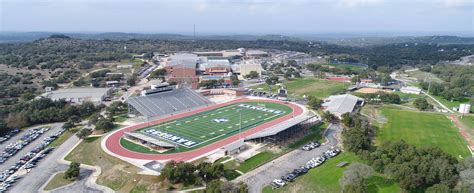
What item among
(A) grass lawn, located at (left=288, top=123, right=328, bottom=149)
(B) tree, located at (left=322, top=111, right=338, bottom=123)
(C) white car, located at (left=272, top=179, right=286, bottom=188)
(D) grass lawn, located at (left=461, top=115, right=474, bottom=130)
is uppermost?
(B) tree, located at (left=322, top=111, right=338, bottom=123)

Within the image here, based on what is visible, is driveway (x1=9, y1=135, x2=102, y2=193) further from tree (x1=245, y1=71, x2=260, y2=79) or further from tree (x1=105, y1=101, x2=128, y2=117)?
tree (x1=245, y1=71, x2=260, y2=79)

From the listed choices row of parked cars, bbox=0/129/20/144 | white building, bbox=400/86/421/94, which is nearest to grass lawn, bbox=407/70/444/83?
white building, bbox=400/86/421/94

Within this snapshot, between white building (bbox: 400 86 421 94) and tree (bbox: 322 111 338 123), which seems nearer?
tree (bbox: 322 111 338 123)

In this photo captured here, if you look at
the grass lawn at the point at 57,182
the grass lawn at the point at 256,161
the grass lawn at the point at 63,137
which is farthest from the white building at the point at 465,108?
the grass lawn at the point at 63,137

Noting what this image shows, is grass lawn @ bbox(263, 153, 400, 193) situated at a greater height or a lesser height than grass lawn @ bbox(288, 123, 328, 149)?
lesser

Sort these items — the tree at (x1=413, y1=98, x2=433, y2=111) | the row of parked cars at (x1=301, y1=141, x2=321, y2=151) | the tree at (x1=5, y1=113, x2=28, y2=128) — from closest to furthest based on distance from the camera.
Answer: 1. the row of parked cars at (x1=301, y1=141, x2=321, y2=151)
2. the tree at (x1=5, y1=113, x2=28, y2=128)
3. the tree at (x1=413, y1=98, x2=433, y2=111)

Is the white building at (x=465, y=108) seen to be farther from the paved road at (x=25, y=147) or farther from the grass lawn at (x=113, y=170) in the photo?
the paved road at (x=25, y=147)

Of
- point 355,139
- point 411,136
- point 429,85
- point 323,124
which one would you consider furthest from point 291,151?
point 429,85
